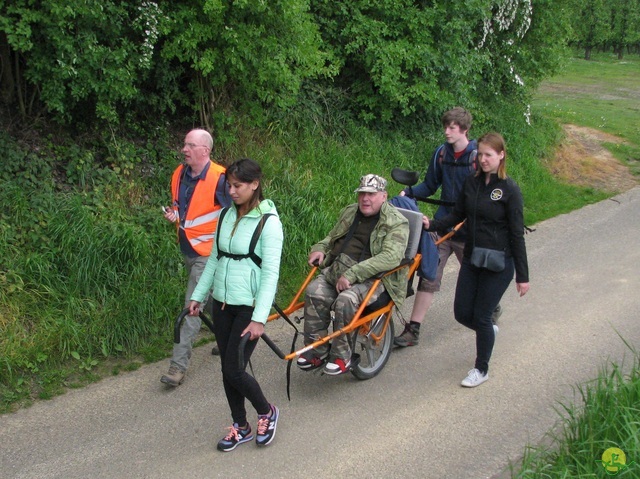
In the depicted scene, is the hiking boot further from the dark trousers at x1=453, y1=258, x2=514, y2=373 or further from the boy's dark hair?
the boy's dark hair

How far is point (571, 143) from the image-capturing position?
15.0 m

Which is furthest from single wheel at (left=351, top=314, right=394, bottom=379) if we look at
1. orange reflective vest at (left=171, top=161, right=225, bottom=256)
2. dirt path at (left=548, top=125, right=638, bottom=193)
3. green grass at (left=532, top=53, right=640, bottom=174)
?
green grass at (left=532, top=53, right=640, bottom=174)

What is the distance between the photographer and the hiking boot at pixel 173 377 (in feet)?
18.6

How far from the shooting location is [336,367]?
5500 millimetres

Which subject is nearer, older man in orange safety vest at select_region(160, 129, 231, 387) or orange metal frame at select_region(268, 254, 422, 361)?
orange metal frame at select_region(268, 254, 422, 361)

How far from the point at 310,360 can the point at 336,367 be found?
0.22 metres

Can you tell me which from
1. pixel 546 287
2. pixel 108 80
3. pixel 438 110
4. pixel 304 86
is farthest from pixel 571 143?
pixel 108 80

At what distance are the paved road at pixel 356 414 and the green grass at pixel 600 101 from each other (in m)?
8.42

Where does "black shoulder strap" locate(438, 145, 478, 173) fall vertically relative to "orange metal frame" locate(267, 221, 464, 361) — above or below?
above

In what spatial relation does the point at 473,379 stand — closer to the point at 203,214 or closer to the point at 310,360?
the point at 310,360

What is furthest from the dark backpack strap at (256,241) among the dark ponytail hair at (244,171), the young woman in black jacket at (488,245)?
the young woman in black jacket at (488,245)

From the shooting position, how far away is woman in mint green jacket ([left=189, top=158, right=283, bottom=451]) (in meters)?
4.61

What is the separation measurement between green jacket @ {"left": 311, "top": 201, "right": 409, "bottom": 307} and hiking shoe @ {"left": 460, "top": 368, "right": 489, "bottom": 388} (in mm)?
761

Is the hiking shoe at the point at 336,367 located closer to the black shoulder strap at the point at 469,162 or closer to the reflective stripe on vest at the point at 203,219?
the reflective stripe on vest at the point at 203,219
